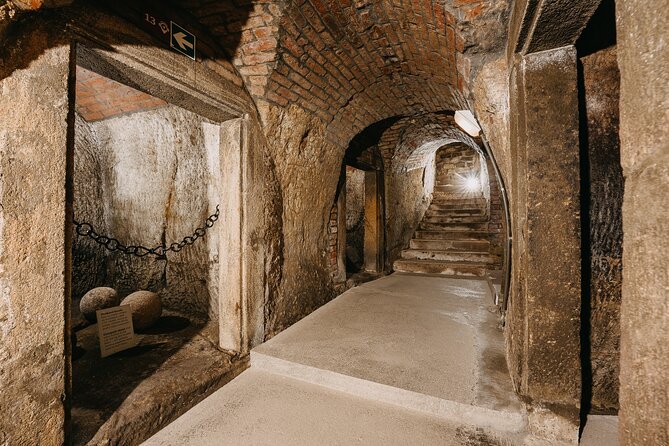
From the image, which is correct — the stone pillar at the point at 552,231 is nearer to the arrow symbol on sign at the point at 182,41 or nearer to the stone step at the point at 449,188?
the arrow symbol on sign at the point at 182,41

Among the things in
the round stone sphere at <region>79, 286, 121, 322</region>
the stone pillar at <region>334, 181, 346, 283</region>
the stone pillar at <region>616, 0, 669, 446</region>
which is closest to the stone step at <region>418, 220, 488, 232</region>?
the stone pillar at <region>334, 181, 346, 283</region>

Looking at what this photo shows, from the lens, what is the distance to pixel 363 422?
1918 mm

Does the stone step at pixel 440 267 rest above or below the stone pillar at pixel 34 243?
below

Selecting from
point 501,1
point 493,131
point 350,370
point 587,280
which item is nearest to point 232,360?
point 350,370

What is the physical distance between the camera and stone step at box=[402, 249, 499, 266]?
21.2 ft

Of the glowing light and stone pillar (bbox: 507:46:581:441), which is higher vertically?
the glowing light

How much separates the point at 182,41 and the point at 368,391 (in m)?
2.88

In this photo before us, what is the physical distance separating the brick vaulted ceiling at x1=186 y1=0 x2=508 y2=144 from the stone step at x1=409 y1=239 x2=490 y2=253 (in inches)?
173

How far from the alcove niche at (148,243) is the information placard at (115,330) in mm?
94

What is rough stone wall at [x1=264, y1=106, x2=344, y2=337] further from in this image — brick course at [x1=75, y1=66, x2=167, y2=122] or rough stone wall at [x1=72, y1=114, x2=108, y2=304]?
rough stone wall at [x1=72, y1=114, x2=108, y2=304]

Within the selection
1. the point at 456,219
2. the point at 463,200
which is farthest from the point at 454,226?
the point at 463,200

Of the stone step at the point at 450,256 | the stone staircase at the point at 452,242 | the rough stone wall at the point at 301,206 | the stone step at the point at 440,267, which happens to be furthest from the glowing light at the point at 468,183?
the rough stone wall at the point at 301,206

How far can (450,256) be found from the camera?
6816mm

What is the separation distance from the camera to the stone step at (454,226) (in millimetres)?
7891
